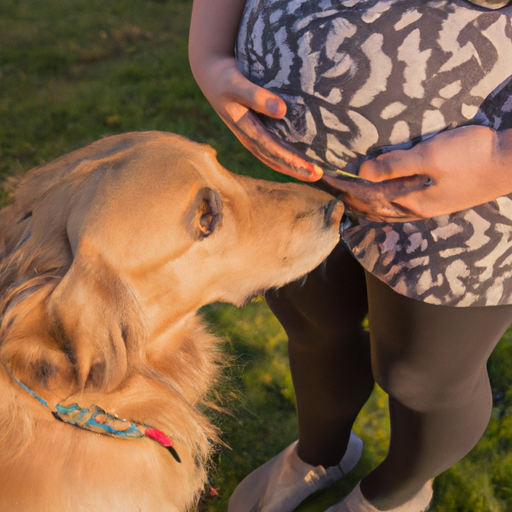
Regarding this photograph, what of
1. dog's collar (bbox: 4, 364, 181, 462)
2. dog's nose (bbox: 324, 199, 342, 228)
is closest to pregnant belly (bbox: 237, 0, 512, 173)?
dog's nose (bbox: 324, 199, 342, 228)

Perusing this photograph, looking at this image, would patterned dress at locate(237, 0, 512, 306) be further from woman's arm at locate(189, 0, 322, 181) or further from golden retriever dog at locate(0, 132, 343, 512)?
golden retriever dog at locate(0, 132, 343, 512)

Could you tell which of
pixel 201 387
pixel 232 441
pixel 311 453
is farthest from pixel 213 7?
pixel 232 441

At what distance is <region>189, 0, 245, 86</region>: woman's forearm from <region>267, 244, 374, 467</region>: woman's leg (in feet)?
2.26

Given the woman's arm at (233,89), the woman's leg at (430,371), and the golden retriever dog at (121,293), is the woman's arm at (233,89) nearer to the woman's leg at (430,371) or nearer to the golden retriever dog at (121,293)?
the golden retriever dog at (121,293)

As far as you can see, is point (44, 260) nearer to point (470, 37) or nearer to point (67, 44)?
point (470, 37)

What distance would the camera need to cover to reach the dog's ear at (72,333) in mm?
1298

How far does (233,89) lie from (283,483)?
5.39 feet

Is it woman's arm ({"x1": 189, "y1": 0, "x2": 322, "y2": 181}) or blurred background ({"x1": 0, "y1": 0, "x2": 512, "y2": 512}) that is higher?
woman's arm ({"x1": 189, "y1": 0, "x2": 322, "y2": 181})

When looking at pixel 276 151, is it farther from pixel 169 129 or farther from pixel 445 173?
Result: pixel 169 129

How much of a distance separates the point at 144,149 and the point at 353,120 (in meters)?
0.64

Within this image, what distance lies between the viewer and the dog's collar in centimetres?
145

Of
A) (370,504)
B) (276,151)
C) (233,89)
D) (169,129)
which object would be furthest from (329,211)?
(169,129)

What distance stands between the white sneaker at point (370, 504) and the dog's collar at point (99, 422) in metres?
0.79

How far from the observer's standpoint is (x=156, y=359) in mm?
1701
